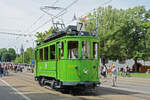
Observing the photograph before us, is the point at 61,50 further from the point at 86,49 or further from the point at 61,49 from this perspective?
the point at 86,49

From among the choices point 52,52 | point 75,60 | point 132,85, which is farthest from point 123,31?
point 75,60

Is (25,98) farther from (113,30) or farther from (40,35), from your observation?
(40,35)

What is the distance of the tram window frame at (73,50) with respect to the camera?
38.1ft

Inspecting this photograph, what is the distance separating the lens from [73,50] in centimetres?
1173

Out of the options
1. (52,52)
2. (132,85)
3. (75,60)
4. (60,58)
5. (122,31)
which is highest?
(122,31)

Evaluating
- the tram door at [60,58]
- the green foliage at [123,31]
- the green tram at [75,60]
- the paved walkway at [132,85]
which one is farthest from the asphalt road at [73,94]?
the green foliage at [123,31]

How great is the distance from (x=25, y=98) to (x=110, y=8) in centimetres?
3590

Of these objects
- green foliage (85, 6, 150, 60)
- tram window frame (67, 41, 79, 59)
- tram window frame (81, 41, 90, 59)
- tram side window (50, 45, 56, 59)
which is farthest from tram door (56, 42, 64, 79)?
green foliage (85, 6, 150, 60)

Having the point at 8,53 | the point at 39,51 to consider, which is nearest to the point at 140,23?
the point at 39,51

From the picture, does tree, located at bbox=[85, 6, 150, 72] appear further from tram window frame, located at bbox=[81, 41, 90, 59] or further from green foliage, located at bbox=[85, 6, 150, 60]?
tram window frame, located at bbox=[81, 41, 90, 59]

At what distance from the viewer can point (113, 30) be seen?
4125 centimetres

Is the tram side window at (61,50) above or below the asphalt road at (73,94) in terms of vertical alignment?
above

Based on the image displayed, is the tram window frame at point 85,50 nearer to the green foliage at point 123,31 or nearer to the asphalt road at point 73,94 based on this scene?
the asphalt road at point 73,94

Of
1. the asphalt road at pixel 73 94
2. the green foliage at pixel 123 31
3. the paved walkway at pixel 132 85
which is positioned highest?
the green foliage at pixel 123 31
